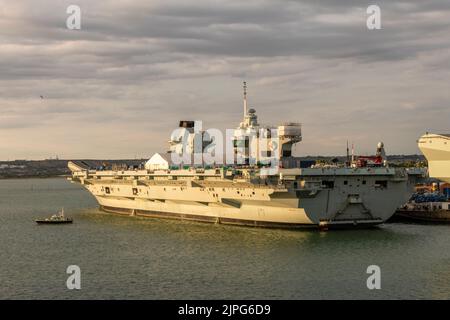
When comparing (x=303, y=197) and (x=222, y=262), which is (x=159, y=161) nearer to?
(x=303, y=197)

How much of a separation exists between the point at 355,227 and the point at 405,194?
392 centimetres

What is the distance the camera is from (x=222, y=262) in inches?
1208

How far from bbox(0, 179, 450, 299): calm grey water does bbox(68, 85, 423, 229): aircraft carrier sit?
3.57 ft

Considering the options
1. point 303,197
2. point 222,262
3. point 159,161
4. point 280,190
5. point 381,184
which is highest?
point 159,161

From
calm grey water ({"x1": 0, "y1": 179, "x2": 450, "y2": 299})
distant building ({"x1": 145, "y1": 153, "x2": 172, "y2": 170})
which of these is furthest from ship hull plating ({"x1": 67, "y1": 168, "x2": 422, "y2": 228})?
distant building ({"x1": 145, "y1": 153, "x2": 172, "y2": 170})

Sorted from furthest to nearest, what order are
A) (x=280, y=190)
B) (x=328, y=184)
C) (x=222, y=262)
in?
(x=328, y=184)
(x=280, y=190)
(x=222, y=262)

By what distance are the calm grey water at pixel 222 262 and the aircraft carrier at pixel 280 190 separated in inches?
42.8

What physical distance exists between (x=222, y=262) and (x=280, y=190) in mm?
8713

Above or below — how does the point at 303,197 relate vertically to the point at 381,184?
below

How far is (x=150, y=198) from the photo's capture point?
51062 millimetres

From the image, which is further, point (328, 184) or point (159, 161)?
point (159, 161)

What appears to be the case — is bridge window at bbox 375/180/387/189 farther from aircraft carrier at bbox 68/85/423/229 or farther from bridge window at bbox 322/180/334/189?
bridge window at bbox 322/180/334/189

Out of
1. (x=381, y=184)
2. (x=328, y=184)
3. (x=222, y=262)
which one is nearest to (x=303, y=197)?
(x=328, y=184)
